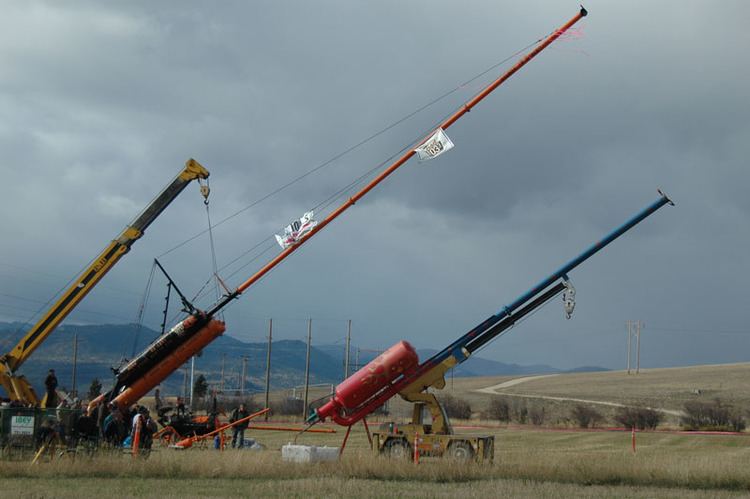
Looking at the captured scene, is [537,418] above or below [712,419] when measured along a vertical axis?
below

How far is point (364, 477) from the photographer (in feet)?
67.8

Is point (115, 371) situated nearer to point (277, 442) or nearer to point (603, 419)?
point (277, 442)

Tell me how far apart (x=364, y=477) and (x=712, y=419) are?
34505 millimetres

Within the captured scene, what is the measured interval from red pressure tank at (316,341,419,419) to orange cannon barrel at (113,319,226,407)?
20.3ft

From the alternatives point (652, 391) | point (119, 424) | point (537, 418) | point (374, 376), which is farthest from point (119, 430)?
point (652, 391)

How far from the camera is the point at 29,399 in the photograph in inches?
1183

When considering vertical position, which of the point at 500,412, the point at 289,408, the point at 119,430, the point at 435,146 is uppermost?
the point at 435,146

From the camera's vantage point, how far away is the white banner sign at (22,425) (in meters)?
23.2

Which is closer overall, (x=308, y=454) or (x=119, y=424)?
(x=308, y=454)

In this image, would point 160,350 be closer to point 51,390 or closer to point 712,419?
point 51,390

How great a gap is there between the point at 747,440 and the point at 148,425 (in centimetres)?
2542

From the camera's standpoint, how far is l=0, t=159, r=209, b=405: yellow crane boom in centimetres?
2964

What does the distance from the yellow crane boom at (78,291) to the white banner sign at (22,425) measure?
6.39m

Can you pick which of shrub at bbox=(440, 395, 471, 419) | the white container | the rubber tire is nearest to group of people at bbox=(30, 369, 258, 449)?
the white container
